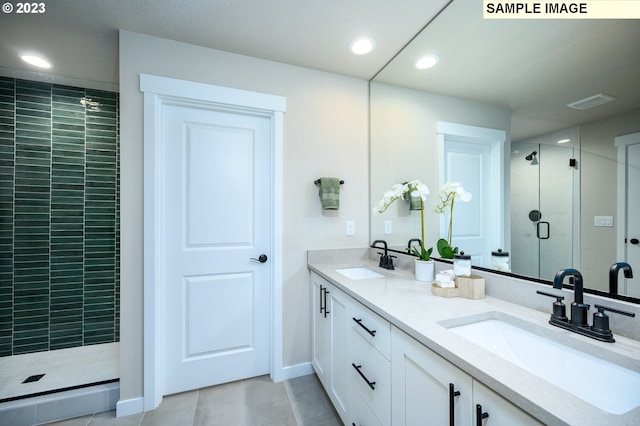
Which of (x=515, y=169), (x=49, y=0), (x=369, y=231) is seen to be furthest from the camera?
(x=369, y=231)

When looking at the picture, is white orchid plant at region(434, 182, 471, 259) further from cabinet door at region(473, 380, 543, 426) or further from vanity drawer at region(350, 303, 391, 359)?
cabinet door at region(473, 380, 543, 426)

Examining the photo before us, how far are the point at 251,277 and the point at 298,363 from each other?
798 millimetres

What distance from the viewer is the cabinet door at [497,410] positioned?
0.59 m

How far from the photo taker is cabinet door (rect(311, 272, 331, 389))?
175 cm

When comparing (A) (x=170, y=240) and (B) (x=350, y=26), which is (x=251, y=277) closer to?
(A) (x=170, y=240)

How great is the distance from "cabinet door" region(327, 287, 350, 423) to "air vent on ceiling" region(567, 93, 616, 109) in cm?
132

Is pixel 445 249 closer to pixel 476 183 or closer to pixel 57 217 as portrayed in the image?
pixel 476 183

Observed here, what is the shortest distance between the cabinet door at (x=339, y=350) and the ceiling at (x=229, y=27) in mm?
1675

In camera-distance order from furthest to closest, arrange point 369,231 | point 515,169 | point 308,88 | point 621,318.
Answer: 1. point 369,231
2. point 308,88
3. point 515,169
4. point 621,318

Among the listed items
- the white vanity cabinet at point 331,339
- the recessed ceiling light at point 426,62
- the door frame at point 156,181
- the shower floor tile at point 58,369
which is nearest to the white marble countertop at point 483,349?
the white vanity cabinet at point 331,339

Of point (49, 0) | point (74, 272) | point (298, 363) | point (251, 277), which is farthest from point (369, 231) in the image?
point (74, 272)

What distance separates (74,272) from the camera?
237 centimetres

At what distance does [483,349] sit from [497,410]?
0.52 ft

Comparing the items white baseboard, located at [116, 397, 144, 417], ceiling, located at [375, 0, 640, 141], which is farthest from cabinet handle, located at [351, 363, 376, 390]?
white baseboard, located at [116, 397, 144, 417]
